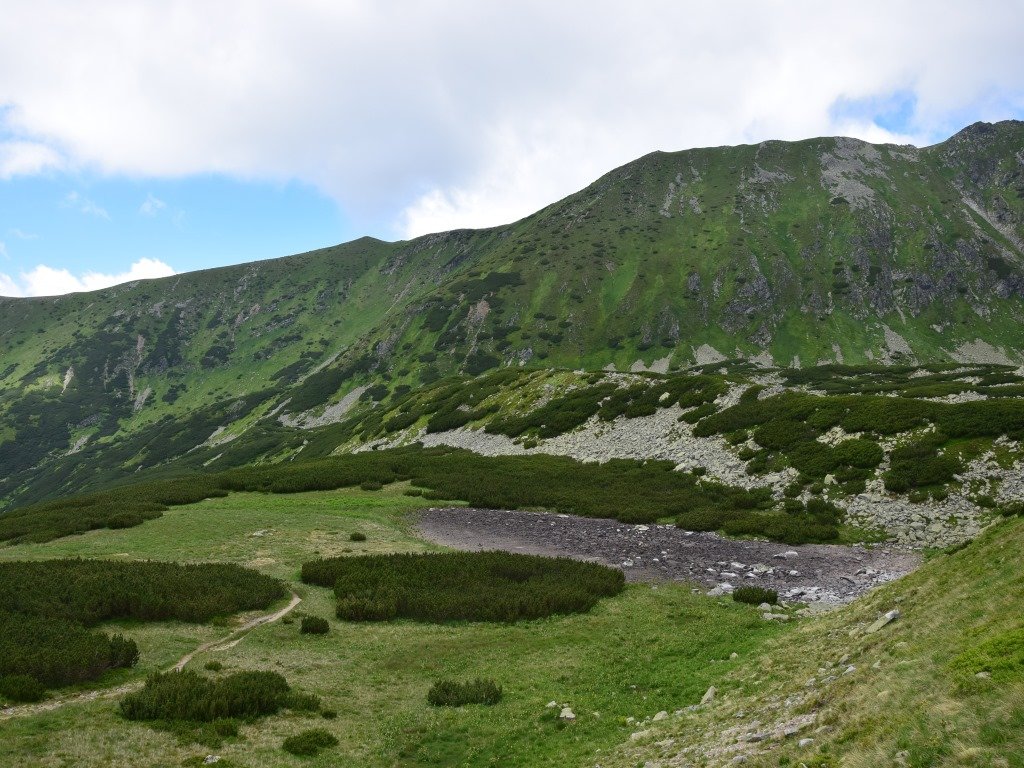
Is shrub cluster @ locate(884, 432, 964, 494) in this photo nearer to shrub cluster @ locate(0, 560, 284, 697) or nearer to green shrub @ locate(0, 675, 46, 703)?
shrub cluster @ locate(0, 560, 284, 697)

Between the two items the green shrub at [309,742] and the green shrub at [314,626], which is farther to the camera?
the green shrub at [314,626]

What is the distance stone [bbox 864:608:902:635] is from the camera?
12.7 m

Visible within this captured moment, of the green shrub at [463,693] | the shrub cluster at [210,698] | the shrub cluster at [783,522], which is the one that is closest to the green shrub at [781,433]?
the shrub cluster at [783,522]

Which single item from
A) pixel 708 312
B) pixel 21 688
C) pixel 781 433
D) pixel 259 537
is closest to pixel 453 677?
pixel 21 688

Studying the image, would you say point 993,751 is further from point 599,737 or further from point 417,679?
point 417,679

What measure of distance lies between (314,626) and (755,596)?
15565 millimetres

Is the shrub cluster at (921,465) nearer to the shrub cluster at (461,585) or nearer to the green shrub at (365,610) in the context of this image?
the shrub cluster at (461,585)

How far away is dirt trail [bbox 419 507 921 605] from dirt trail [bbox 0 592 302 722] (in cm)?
1447

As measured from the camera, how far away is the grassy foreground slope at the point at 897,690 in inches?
275

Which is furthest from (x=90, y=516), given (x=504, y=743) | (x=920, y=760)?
(x=920, y=760)

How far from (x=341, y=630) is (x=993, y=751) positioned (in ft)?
56.7

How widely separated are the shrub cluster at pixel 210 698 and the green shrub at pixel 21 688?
1.72 metres

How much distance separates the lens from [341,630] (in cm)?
1908

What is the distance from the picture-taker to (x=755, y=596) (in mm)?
21312
